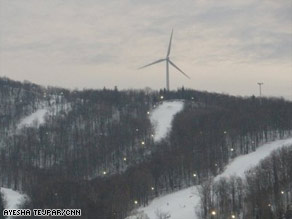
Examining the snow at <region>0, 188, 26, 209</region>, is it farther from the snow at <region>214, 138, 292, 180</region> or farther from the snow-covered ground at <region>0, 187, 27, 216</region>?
the snow at <region>214, 138, 292, 180</region>

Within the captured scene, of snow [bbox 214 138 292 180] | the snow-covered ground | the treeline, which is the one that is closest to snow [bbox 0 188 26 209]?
the snow-covered ground

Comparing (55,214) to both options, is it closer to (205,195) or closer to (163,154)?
(205,195)

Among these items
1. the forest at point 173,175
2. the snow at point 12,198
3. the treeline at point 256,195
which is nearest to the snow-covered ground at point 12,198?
the snow at point 12,198

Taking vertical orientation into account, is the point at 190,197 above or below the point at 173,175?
below

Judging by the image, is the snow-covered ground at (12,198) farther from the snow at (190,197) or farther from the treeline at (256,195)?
the treeline at (256,195)

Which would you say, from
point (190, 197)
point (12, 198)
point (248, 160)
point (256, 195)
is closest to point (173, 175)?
point (248, 160)

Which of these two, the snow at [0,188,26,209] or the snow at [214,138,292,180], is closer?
the snow at [0,188,26,209]

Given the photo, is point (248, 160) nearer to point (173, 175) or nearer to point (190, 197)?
point (173, 175)

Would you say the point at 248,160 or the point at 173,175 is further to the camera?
the point at 173,175

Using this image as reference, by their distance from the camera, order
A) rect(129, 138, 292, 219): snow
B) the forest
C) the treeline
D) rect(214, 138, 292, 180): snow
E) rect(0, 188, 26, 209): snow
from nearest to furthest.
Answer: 1. the treeline
2. the forest
3. rect(129, 138, 292, 219): snow
4. rect(0, 188, 26, 209): snow
5. rect(214, 138, 292, 180): snow
